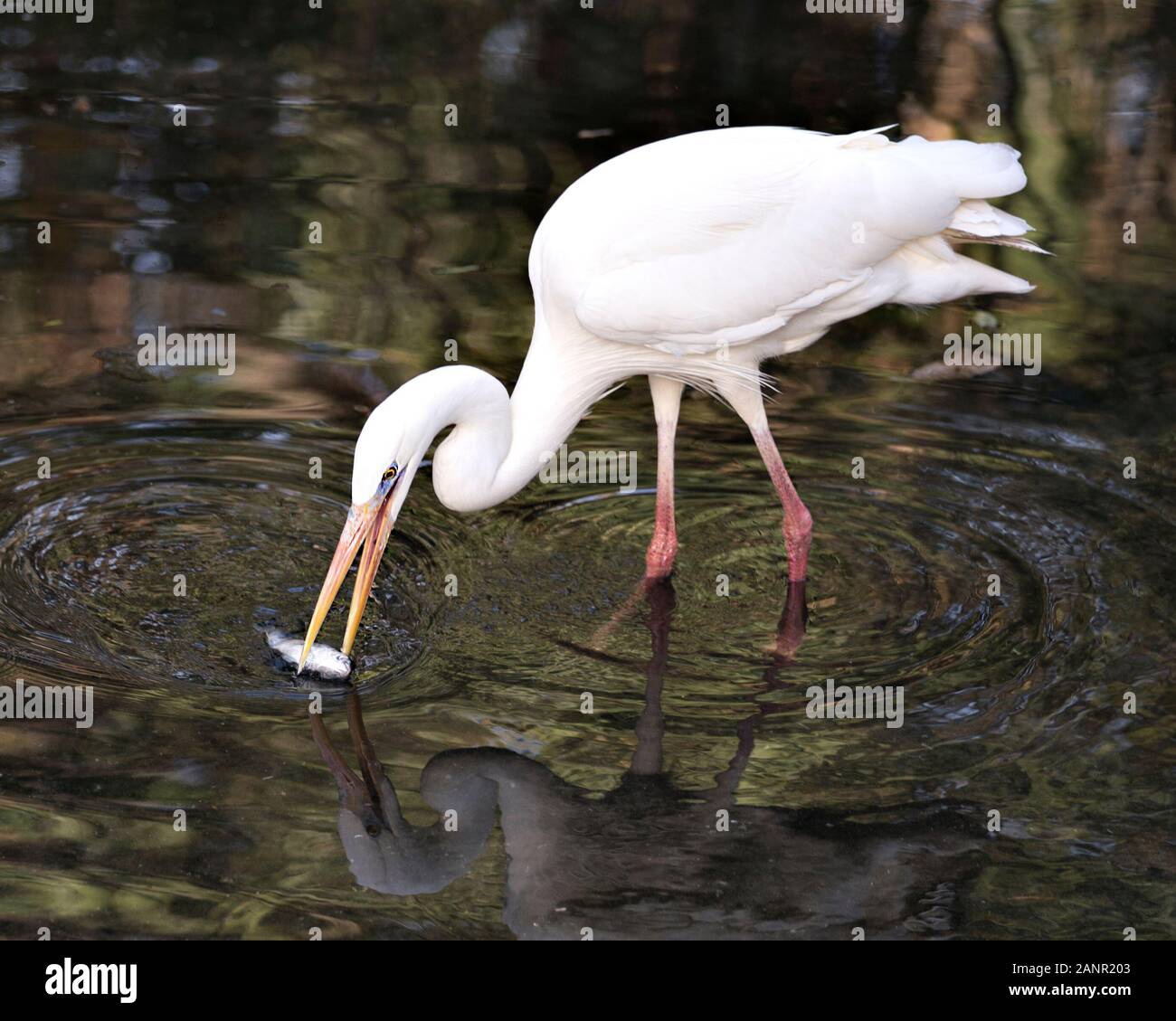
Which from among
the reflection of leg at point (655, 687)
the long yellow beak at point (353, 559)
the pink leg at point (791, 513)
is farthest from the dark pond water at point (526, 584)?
the long yellow beak at point (353, 559)

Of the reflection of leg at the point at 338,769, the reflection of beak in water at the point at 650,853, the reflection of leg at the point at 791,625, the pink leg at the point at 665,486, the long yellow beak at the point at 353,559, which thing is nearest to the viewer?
the reflection of beak in water at the point at 650,853

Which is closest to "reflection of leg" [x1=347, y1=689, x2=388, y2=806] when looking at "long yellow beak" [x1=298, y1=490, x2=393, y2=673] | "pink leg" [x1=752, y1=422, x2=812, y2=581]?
"long yellow beak" [x1=298, y1=490, x2=393, y2=673]

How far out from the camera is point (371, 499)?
530cm

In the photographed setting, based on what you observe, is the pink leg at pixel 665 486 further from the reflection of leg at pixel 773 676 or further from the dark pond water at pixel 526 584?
the reflection of leg at pixel 773 676

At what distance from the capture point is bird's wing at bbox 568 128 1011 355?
600 cm

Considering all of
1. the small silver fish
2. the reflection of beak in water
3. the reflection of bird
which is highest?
the reflection of bird

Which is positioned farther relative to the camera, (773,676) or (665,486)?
(665,486)

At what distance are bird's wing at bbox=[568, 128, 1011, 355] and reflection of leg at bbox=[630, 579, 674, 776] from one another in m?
0.91

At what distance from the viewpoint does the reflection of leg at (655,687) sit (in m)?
5.45

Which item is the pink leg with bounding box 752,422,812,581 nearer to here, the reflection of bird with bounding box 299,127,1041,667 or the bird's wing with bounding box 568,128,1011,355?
the reflection of bird with bounding box 299,127,1041,667

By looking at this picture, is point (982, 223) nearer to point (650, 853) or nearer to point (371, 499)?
point (371, 499)

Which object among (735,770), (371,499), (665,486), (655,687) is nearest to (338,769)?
(371,499)

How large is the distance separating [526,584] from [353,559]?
3.07 feet

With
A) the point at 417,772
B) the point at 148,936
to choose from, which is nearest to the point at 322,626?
the point at 417,772
